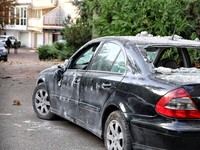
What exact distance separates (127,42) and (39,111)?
2.80m

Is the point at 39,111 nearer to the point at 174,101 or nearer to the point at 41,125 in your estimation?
the point at 41,125

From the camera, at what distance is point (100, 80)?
4.75 meters

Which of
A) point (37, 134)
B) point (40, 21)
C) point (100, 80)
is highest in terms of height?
point (40, 21)

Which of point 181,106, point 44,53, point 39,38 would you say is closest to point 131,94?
point 181,106

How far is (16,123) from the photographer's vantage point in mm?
6422

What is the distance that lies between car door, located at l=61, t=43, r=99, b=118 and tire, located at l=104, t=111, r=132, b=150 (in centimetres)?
101

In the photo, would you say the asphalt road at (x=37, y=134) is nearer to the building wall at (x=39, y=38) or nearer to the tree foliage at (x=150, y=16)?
the tree foliage at (x=150, y=16)

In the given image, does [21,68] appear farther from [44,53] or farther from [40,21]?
[40,21]

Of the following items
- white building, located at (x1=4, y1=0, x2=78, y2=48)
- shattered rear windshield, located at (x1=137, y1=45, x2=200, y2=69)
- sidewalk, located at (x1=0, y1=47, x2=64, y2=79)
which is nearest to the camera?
shattered rear windshield, located at (x1=137, y1=45, x2=200, y2=69)

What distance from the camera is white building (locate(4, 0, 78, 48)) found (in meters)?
→ 53.3

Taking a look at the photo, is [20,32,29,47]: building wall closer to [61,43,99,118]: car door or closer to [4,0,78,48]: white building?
[4,0,78,48]: white building

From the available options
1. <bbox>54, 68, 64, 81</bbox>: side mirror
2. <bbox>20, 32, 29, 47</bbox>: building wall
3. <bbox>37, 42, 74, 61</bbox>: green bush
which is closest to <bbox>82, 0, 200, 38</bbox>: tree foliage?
<bbox>54, 68, 64, 81</bbox>: side mirror

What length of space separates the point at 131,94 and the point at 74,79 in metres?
1.61

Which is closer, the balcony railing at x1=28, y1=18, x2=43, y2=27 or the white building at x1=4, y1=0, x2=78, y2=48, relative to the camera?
the white building at x1=4, y1=0, x2=78, y2=48
